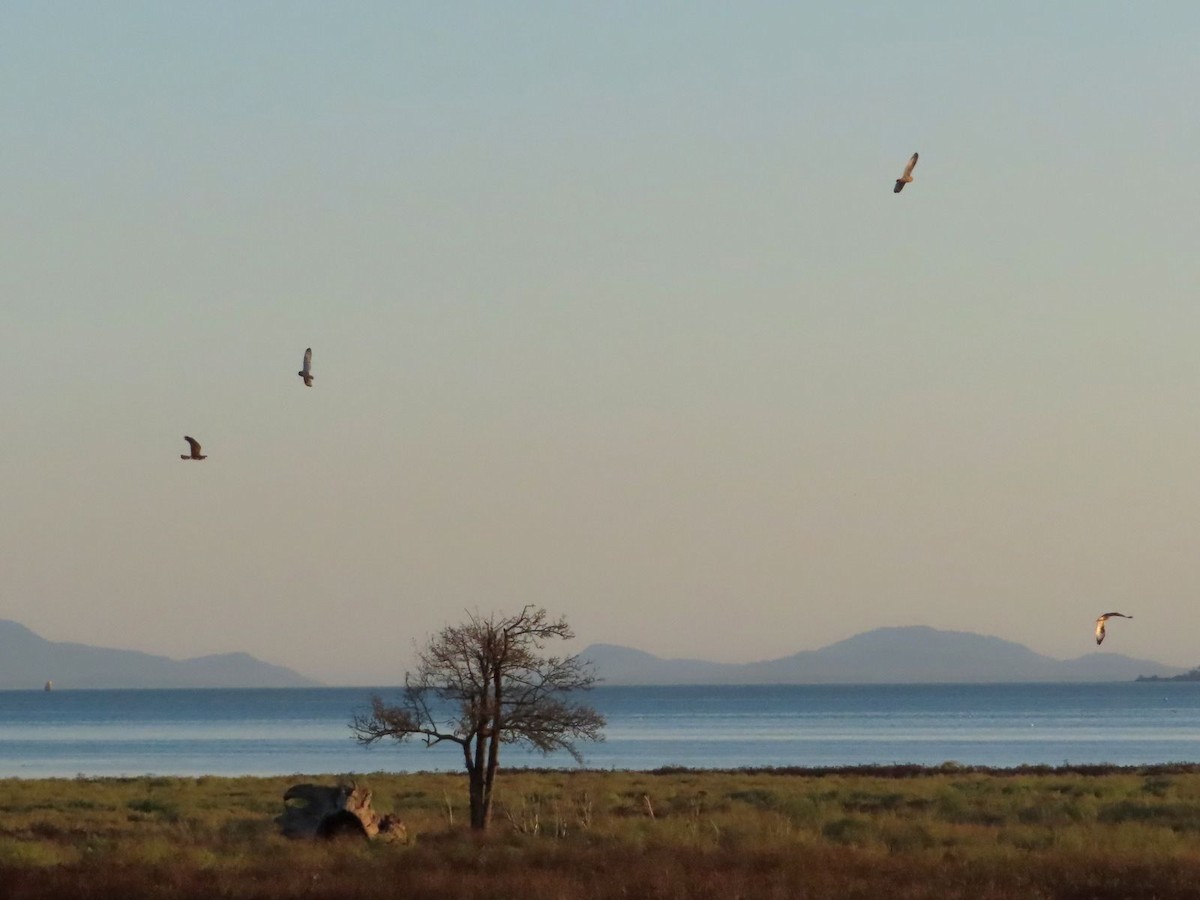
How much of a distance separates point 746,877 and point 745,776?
4053 cm

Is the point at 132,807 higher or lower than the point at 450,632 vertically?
lower

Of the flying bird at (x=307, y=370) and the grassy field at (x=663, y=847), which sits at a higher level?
the flying bird at (x=307, y=370)

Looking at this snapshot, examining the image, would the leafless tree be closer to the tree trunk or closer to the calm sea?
the tree trunk

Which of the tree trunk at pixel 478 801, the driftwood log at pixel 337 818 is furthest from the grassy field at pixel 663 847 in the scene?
the tree trunk at pixel 478 801

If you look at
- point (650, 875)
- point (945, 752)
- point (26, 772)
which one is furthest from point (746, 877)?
point (945, 752)

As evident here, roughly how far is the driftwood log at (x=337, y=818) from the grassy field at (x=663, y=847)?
575mm

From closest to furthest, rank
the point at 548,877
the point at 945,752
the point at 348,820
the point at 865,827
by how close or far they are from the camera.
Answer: the point at 548,877
the point at 348,820
the point at 865,827
the point at 945,752

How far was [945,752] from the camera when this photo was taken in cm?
10431

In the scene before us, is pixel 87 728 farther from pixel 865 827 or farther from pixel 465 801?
pixel 865 827

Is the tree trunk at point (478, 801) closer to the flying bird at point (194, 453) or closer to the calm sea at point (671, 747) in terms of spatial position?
the flying bird at point (194, 453)

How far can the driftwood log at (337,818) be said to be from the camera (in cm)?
3488

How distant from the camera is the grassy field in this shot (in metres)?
26.2

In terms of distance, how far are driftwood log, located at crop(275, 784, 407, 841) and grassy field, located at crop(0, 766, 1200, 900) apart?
575 millimetres

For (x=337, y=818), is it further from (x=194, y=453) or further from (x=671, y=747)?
(x=671, y=747)
